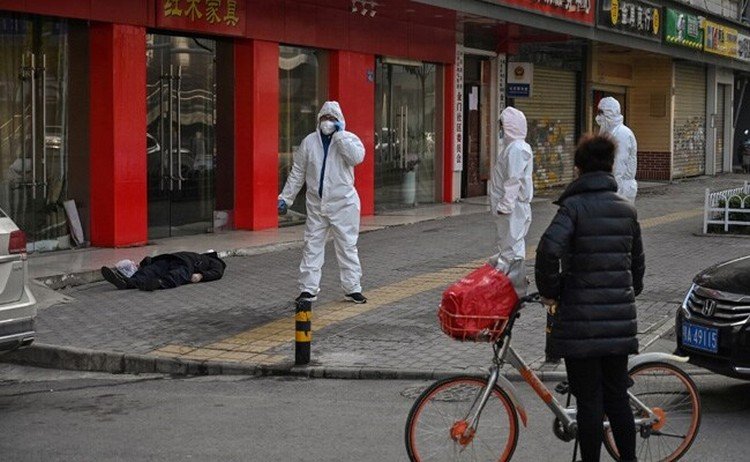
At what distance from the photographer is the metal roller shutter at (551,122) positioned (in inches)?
1051

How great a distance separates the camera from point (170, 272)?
12680 mm

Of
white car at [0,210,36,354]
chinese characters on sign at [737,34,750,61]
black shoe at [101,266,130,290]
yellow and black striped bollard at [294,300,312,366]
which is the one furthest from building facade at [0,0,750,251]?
chinese characters on sign at [737,34,750,61]

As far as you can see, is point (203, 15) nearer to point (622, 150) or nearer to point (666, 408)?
point (622, 150)

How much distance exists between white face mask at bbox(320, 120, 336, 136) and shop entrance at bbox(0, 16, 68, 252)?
482 centimetres

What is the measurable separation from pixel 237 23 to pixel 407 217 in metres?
4.96

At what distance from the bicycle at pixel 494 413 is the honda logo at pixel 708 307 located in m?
1.58

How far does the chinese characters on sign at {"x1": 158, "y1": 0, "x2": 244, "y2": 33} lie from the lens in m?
15.3

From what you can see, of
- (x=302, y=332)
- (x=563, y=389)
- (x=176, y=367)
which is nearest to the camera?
(x=563, y=389)

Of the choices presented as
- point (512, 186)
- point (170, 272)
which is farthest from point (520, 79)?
point (512, 186)

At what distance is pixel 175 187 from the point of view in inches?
645

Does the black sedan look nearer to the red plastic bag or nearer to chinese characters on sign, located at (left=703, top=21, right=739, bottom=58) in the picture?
the red plastic bag

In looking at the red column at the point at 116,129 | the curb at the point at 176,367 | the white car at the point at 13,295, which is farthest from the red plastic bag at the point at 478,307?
the red column at the point at 116,129

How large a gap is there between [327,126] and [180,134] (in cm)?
585

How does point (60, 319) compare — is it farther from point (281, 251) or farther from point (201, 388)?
point (281, 251)
